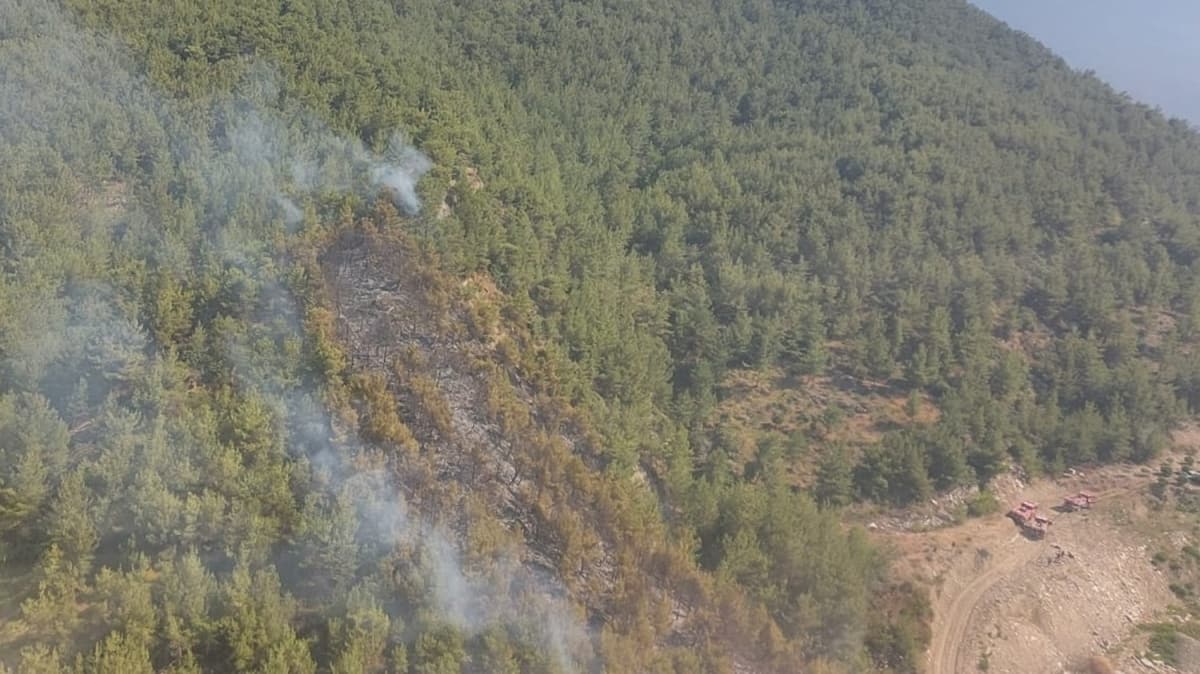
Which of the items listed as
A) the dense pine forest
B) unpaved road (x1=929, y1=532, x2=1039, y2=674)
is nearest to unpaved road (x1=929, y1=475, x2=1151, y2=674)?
unpaved road (x1=929, y1=532, x2=1039, y2=674)

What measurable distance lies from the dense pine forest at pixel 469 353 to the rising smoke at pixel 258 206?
0.45 feet

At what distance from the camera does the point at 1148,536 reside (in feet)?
131

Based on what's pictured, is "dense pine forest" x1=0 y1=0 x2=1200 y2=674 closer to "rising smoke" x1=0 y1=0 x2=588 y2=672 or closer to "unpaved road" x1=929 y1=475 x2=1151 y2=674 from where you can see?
"rising smoke" x1=0 y1=0 x2=588 y2=672

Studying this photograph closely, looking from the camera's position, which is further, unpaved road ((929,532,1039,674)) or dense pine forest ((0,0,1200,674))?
unpaved road ((929,532,1039,674))

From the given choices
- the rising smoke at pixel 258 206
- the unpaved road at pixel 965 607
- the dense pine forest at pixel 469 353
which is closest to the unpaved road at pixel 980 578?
the unpaved road at pixel 965 607

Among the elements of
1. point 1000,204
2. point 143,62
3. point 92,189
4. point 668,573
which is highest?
point 1000,204

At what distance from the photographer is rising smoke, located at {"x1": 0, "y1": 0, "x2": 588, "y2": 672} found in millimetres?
22984

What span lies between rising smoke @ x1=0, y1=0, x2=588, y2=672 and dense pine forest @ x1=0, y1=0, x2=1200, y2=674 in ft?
0.45

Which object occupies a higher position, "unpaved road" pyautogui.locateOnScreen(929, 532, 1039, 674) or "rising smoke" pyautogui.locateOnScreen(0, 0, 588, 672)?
"rising smoke" pyautogui.locateOnScreen(0, 0, 588, 672)

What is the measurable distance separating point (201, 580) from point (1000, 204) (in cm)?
6523

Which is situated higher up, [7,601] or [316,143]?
[316,143]

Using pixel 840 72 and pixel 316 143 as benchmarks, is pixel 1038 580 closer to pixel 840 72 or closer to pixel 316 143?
pixel 316 143

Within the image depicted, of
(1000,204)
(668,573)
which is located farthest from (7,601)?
(1000,204)

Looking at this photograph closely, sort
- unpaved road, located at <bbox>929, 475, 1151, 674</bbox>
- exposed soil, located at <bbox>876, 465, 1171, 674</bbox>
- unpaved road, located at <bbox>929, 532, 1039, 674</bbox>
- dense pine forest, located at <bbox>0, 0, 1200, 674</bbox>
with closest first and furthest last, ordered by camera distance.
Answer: dense pine forest, located at <bbox>0, 0, 1200, 674</bbox> → unpaved road, located at <bbox>929, 532, 1039, 674</bbox> → unpaved road, located at <bbox>929, 475, 1151, 674</bbox> → exposed soil, located at <bbox>876, 465, 1171, 674</bbox>
